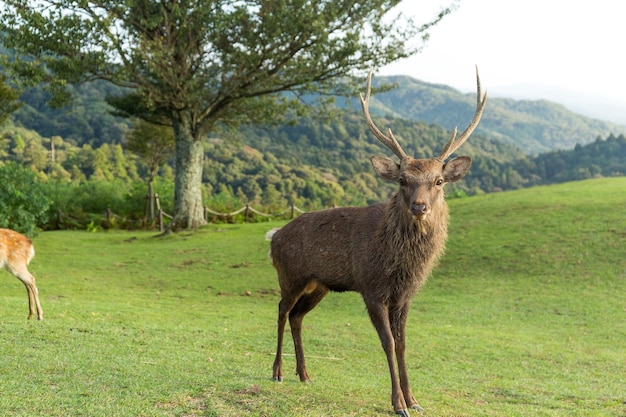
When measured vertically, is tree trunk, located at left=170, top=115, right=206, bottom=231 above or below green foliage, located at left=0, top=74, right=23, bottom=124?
below


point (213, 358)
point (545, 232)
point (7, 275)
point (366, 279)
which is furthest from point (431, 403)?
point (545, 232)

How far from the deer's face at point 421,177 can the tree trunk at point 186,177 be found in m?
17.5

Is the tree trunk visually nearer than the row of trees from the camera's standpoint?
Yes

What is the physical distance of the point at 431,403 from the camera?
17.9ft

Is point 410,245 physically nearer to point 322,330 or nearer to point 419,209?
point 419,209

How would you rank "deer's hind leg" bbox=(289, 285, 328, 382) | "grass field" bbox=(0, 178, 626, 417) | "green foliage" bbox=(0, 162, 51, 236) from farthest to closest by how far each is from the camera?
"green foliage" bbox=(0, 162, 51, 236), "deer's hind leg" bbox=(289, 285, 328, 382), "grass field" bbox=(0, 178, 626, 417)

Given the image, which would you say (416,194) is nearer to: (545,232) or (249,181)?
(545,232)

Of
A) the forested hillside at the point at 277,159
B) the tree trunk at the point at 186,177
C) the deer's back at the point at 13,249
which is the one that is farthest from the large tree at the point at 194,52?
the forested hillside at the point at 277,159

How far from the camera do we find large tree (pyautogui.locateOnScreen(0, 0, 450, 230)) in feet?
61.6

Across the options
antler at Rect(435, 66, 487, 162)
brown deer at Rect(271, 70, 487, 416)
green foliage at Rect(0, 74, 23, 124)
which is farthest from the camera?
green foliage at Rect(0, 74, 23, 124)

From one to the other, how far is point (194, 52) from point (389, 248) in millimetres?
17438

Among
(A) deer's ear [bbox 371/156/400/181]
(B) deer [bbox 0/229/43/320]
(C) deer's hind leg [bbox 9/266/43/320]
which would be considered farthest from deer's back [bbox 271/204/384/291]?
(B) deer [bbox 0/229/43/320]

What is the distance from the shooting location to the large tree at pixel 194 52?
18781 millimetres

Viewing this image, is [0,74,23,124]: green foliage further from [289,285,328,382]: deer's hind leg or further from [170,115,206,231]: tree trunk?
[289,285,328,382]: deer's hind leg
